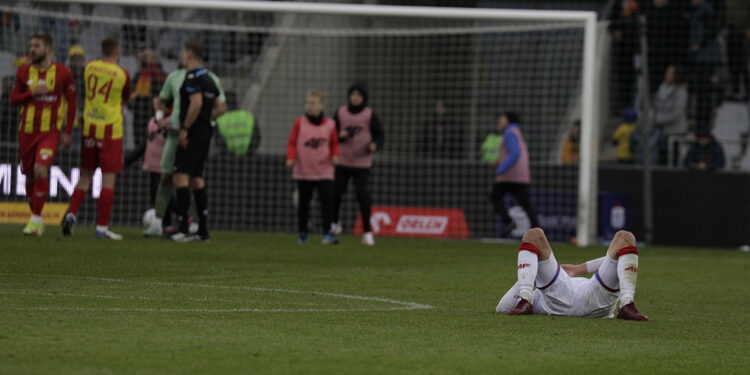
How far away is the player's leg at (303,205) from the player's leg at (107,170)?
97.4 inches

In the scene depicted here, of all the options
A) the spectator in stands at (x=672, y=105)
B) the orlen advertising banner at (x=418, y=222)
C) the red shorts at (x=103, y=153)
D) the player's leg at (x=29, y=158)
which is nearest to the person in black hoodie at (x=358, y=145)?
the red shorts at (x=103, y=153)

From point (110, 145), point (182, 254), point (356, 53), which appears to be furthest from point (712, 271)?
point (356, 53)

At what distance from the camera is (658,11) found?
81.7ft

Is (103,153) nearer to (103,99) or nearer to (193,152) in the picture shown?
(103,99)

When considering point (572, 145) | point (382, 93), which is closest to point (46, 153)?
point (382, 93)

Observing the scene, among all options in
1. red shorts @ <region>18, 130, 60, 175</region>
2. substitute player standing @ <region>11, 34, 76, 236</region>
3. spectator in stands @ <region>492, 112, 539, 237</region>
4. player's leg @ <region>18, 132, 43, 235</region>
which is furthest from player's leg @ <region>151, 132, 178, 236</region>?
spectator in stands @ <region>492, 112, 539, 237</region>

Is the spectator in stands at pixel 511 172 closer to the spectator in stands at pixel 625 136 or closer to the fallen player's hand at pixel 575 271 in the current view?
A: the spectator in stands at pixel 625 136

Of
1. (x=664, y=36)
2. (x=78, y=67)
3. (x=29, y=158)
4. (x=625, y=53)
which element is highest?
(x=664, y=36)

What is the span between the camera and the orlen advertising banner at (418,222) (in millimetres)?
21875

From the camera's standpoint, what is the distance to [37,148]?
51.5 ft

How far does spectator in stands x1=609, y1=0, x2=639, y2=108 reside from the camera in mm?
24484

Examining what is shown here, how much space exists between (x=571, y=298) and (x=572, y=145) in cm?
1430

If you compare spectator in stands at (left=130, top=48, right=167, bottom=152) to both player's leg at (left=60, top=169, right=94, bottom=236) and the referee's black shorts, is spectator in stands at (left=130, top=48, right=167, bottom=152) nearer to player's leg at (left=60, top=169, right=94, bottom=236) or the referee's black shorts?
player's leg at (left=60, top=169, right=94, bottom=236)

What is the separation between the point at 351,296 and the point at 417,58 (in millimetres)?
13924
